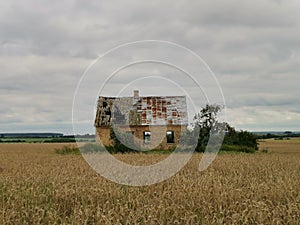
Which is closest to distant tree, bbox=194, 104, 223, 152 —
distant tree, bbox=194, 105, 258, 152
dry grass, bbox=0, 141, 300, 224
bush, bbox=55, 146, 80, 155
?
distant tree, bbox=194, 105, 258, 152

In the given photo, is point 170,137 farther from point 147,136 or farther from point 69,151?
point 69,151

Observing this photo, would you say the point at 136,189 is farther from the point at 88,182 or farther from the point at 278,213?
the point at 278,213

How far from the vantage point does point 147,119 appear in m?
40.7

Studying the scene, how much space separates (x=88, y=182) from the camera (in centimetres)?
1295

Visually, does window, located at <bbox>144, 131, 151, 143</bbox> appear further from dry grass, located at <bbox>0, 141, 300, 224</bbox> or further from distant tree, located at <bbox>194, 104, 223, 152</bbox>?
dry grass, located at <bbox>0, 141, 300, 224</bbox>

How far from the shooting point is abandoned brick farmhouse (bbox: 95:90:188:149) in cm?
Result: 4044

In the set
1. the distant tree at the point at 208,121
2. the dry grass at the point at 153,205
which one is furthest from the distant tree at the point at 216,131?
the dry grass at the point at 153,205

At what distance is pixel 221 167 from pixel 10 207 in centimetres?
1152

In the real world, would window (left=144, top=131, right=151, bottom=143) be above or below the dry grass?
above

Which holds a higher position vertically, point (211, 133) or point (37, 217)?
point (211, 133)

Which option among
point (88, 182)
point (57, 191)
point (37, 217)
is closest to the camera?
point (37, 217)

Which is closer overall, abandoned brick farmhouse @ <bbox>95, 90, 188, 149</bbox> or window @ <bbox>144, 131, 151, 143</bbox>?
abandoned brick farmhouse @ <bbox>95, 90, 188, 149</bbox>

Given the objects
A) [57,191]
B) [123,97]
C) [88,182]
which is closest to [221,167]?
[88,182]

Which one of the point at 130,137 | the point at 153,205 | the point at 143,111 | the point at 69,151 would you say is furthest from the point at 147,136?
the point at 153,205
